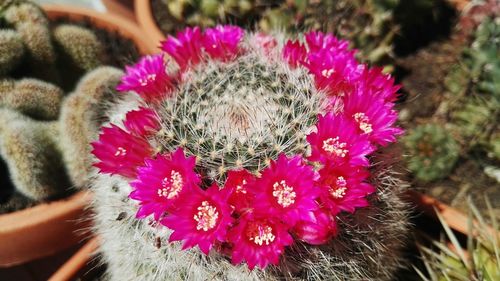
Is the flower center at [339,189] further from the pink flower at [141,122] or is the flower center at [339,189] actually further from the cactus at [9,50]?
the cactus at [9,50]

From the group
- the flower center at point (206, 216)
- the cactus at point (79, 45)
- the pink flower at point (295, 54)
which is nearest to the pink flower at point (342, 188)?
the flower center at point (206, 216)

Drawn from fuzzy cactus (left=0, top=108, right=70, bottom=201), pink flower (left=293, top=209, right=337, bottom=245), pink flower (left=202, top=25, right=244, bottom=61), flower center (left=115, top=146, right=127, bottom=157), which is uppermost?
pink flower (left=202, top=25, right=244, bottom=61)

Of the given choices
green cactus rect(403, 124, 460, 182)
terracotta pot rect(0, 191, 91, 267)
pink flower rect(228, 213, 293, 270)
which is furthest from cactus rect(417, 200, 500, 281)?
terracotta pot rect(0, 191, 91, 267)

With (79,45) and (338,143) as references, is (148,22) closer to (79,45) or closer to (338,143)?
(79,45)

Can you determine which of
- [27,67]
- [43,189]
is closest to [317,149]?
[43,189]

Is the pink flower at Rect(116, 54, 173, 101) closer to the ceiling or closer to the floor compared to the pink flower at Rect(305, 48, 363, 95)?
closer to the floor

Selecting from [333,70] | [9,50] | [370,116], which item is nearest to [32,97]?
[9,50]

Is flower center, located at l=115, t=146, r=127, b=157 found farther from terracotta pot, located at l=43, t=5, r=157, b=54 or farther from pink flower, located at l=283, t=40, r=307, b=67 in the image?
terracotta pot, located at l=43, t=5, r=157, b=54
